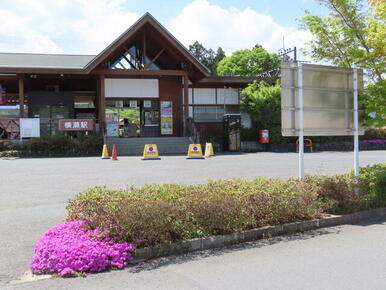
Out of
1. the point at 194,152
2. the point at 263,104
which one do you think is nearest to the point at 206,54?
the point at 263,104

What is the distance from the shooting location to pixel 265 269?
14.5 feet

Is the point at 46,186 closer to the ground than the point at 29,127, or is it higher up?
closer to the ground

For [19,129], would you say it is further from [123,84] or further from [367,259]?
[367,259]

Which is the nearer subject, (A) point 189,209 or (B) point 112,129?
(A) point 189,209

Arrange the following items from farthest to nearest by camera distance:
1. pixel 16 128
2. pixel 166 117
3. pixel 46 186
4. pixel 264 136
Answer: pixel 166 117 → pixel 264 136 → pixel 16 128 → pixel 46 186

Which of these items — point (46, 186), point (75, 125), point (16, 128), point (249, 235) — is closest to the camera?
point (249, 235)

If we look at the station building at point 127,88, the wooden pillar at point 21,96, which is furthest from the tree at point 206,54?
the wooden pillar at point 21,96

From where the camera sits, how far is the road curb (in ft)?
16.0

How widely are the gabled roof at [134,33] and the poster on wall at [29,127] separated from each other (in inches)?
174

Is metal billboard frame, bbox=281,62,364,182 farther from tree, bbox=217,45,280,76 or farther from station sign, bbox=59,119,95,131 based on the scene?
tree, bbox=217,45,280,76

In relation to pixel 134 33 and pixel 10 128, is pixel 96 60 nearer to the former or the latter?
pixel 134 33

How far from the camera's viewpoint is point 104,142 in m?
21.3

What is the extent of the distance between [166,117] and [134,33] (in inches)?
239

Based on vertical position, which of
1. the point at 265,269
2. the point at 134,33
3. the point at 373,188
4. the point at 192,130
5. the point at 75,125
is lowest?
the point at 265,269
